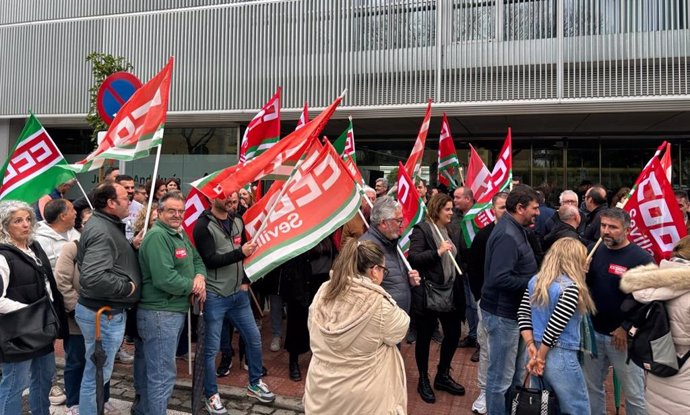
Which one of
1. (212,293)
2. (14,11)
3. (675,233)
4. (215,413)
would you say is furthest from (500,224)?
(14,11)

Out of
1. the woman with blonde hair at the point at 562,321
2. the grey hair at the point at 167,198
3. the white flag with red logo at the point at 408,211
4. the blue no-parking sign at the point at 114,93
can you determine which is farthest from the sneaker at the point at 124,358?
the woman with blonde hair at the point at 562,321

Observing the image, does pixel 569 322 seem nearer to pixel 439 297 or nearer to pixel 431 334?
pixel 439 297

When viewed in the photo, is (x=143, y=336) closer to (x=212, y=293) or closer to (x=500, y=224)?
(x=212, y=293)

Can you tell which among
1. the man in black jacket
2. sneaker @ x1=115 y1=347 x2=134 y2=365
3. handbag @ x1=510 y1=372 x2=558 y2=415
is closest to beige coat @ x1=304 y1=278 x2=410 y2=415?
handbag @ x1=510 y1=372 x2=558 y2=415

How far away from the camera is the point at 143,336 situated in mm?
4102

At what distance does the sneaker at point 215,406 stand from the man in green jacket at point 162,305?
0.56 m

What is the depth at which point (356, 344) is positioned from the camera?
119 inches

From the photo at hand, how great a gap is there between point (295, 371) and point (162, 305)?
2.02 metres

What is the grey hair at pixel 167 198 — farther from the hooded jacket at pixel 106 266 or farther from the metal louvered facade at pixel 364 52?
the metal louvered facade at pixel 364 52

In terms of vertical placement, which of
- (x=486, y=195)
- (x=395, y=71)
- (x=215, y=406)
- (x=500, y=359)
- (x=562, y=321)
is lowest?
(x=215, y=406)

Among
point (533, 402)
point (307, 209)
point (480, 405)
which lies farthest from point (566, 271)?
point (307, 209)

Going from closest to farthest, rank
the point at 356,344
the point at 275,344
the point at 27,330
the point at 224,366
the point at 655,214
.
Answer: the point at 356,344 → the point at 27,330 → the point at 655,214 → the point at 224,366 → the point at 275,344

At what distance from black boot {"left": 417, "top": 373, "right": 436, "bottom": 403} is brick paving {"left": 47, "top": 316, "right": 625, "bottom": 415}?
5cm

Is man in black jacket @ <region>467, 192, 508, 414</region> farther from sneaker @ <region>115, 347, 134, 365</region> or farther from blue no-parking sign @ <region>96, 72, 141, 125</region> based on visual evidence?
blue no-parking sign @ <region>96, 72, 141, 125</region>
